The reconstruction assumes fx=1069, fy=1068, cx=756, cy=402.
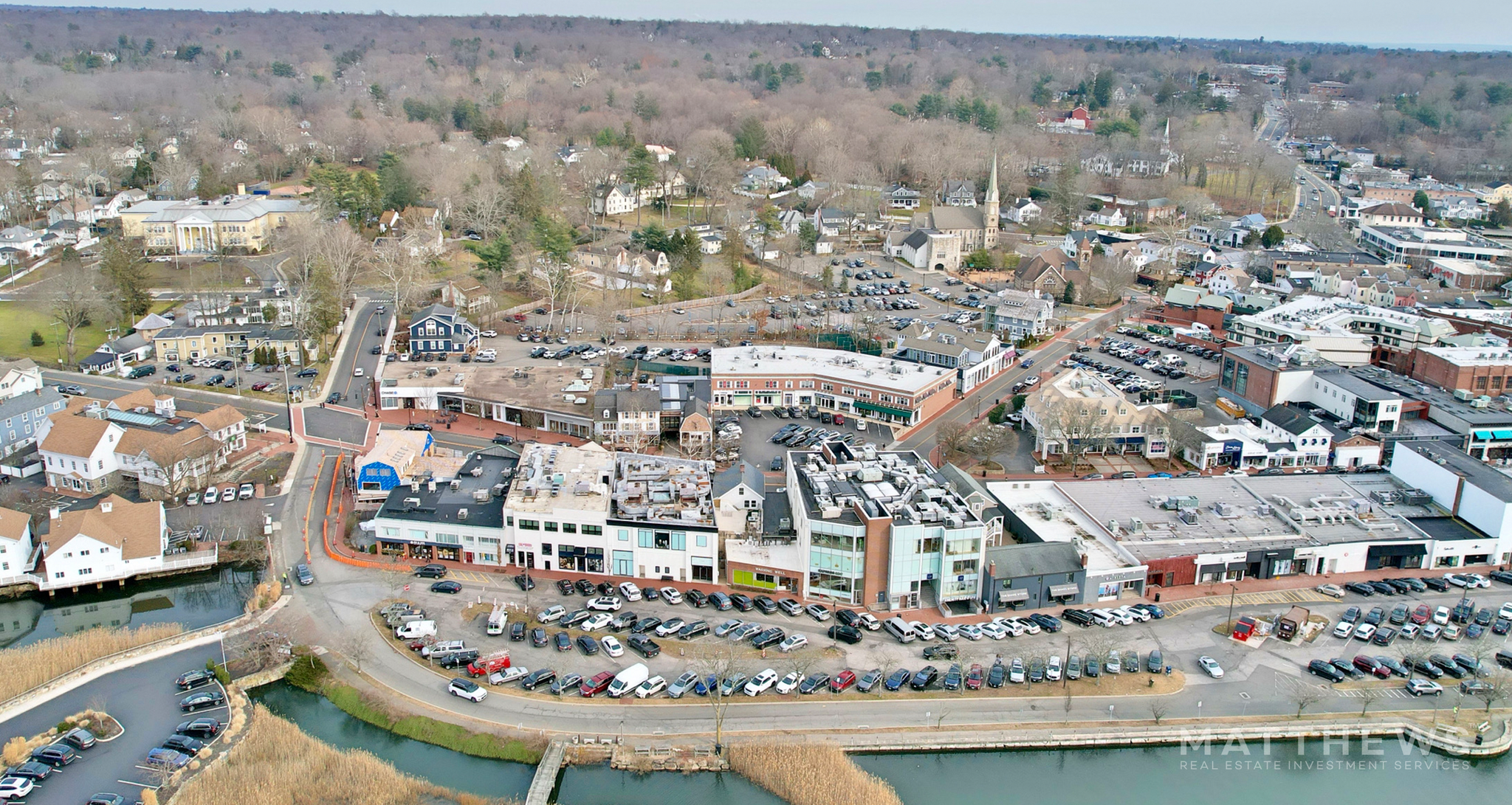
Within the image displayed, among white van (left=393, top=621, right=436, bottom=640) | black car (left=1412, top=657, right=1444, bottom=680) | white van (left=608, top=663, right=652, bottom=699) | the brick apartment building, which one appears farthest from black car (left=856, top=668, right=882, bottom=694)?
the brick apartment building

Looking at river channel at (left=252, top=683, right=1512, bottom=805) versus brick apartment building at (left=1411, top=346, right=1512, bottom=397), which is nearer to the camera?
river channel at (left=252, top=683, right=1512, bottom=805)

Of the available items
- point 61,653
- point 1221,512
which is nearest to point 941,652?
point 1221,512

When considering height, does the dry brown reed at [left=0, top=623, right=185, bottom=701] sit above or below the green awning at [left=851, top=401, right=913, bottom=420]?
below

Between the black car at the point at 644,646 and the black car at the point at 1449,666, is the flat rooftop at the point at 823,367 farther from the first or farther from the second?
the black car at the point at 1449,666

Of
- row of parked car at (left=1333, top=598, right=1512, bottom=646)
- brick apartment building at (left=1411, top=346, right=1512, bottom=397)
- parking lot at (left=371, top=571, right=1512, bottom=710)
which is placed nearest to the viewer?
parking lot at (left=371, top=571, right=1512, bottom=710)

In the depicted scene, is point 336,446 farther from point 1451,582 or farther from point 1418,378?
point 1418,378

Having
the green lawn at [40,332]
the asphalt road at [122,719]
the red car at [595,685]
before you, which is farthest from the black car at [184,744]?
the green lawn at [40,332]

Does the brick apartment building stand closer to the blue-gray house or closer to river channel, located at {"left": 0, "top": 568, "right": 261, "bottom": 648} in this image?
the blue-gray house
